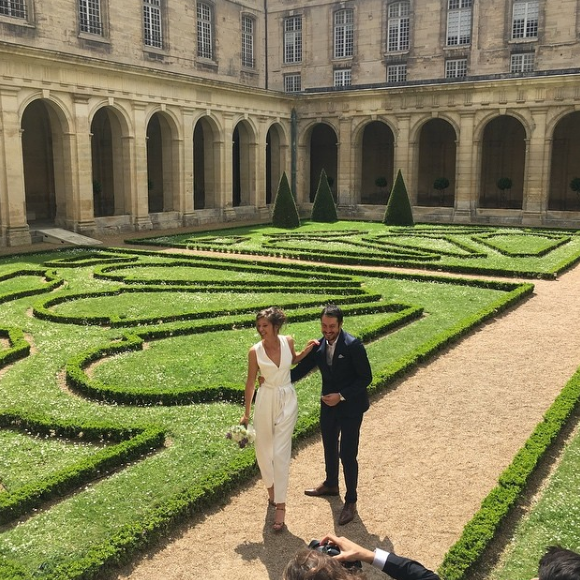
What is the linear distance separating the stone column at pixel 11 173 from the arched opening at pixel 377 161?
68.0ft

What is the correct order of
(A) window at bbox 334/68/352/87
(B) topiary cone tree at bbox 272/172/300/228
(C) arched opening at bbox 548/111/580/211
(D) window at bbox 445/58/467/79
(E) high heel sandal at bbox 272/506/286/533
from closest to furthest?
(E) high heel sandal at bbox 272/506/286/533 < (B) topiary cone tree at bbox 272/172/300/228 < (C) arched opening at bbox 548/111/580/211 < (D) window at bbox 445/58/467/79 < (A) window at bbox 334/68/352/87

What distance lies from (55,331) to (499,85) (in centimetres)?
2584

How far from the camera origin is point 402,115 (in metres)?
33.6

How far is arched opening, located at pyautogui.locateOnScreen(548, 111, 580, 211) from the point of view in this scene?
34.4 meters

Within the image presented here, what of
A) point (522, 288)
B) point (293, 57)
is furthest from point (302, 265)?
point (293, 57)

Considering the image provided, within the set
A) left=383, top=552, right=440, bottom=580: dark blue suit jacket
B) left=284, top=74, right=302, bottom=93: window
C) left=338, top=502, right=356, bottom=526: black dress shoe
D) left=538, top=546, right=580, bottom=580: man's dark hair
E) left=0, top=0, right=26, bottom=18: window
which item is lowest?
left=338, top=502, right=356, bottom=526: black dress shoe

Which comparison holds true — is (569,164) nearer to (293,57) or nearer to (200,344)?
(293,57)

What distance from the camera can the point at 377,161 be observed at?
130 ft

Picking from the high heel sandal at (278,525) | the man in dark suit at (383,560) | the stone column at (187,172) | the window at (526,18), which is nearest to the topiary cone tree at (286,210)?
the stone column at (187,172)

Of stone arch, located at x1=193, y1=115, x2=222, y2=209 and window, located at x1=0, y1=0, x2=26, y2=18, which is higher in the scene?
window, located at x1=0, y1=0, x2=26, y2=18

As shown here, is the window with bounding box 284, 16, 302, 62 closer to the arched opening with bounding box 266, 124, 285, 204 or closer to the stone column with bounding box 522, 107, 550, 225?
the arched opening with bounding box 266, 124, 285, 204

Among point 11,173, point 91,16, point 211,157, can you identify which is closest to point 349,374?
point 11,173

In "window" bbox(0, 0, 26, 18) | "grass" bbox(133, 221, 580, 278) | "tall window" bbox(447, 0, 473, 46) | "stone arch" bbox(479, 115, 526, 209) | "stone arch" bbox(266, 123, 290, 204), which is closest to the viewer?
"grass" bbox(133, 221, 580, 278)

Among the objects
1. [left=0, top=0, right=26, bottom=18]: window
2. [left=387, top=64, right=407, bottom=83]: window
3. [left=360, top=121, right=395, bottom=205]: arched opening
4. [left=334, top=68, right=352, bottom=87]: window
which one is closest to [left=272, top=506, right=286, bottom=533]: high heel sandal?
[left=0, top=0, right=26, bottom=18]: window
